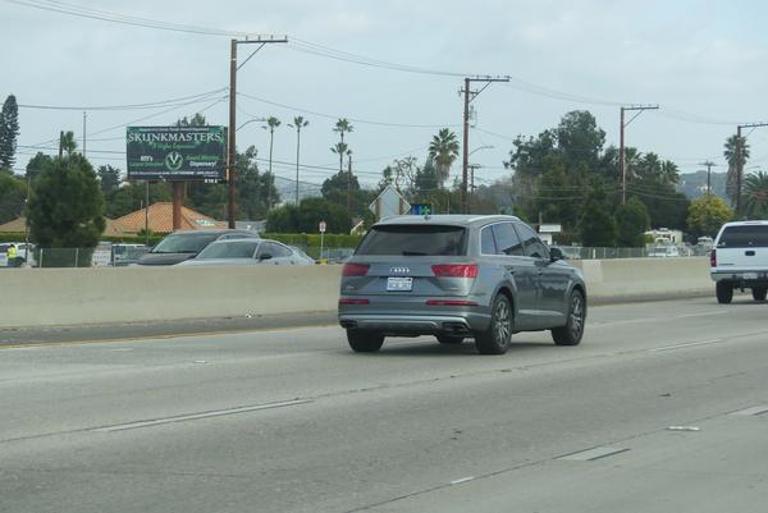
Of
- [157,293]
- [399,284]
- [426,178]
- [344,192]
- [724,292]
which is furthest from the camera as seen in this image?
[344,192]

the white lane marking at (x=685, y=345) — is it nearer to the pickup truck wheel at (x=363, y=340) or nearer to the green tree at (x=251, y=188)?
the pickup truck wheel at (x=363, y=340)

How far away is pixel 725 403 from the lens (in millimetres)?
11859

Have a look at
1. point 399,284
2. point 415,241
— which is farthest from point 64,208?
point 399,284

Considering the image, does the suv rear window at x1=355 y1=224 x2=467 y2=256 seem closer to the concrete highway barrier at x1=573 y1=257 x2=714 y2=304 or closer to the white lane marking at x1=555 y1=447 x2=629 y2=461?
the white lane marking at x1=555 y1=447 x2=629 y2=461

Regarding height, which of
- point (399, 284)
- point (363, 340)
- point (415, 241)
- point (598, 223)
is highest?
Result: point (598, 223)

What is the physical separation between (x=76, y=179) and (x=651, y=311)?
119ft

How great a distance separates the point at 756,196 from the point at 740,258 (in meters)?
93.7

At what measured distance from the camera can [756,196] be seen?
394 ft

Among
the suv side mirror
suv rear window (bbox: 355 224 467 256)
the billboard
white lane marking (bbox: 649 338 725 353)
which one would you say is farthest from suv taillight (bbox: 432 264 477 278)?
the billboard

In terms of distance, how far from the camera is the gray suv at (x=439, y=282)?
14.8 m

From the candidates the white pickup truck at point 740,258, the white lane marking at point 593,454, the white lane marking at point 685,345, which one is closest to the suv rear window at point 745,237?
the white pickup truck at point 740,258

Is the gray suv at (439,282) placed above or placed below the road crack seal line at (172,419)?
above

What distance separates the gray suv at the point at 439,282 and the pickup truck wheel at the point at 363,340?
0.04ft

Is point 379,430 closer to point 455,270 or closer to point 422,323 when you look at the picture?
point 422,323
